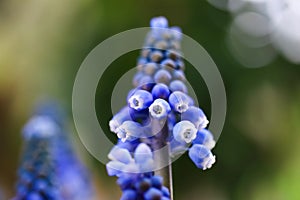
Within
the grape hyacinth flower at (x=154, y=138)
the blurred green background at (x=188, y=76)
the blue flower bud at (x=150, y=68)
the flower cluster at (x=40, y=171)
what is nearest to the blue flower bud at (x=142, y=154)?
the grape hyacinth flower at (x=154, y=138)

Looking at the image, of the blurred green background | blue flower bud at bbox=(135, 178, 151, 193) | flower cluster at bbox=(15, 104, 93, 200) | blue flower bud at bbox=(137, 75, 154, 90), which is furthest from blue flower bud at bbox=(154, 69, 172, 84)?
the blurred green background

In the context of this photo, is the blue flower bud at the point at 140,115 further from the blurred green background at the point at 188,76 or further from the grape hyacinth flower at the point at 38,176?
the blurred green background at the point at 188,76

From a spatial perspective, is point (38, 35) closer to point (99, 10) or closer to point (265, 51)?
point (99, 10)

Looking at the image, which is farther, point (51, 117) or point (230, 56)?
point (230, 56)

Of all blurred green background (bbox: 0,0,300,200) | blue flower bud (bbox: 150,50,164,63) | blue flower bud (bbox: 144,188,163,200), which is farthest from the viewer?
blurred green background (bbox: 0,0,300,200)

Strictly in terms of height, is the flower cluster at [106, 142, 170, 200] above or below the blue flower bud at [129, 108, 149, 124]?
below

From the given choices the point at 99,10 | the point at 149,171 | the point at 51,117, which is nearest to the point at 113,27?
the point at 99,10

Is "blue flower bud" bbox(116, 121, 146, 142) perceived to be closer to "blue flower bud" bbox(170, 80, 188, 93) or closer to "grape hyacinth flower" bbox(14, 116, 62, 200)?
"blue flower bud" bbox(170, 80, 188, 93)

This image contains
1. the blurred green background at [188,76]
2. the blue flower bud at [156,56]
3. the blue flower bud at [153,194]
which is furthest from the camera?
the blurred green background at [188,76]
